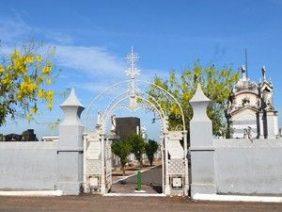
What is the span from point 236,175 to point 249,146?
1.11m

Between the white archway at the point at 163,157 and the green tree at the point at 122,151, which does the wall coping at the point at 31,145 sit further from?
the green tree at the point at 122,151

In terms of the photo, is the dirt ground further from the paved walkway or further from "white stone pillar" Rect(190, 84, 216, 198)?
the paved walkway

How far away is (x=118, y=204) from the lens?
14484 millimetres

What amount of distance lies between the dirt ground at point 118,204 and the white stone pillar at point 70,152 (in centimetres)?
76

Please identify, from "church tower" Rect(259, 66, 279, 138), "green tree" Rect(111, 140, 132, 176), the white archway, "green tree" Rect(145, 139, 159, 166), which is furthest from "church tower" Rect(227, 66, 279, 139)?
the white archway

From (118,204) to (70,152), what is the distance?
3.47 m

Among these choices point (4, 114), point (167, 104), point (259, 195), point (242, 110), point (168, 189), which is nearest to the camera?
point (259, 195)

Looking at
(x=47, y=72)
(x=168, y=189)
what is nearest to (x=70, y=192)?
(x=168, y=189)

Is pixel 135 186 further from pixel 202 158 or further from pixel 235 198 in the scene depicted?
pixel 235 198

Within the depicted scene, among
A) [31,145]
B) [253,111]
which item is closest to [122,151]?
[253,111]

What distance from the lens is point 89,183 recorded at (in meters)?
17.5

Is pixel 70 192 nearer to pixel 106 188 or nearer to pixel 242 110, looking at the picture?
pixel 106 188

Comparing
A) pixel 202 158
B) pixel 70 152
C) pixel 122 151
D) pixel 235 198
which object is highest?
pixel 122 151

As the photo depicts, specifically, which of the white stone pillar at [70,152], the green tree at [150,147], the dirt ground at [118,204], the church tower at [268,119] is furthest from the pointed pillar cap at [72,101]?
the green tree at [150,147]
